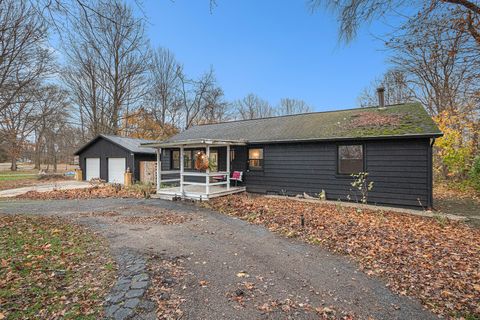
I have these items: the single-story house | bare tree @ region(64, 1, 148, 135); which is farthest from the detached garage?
the single-story house

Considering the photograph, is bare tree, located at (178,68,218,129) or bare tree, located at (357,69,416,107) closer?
bare tree, located at (357,69,416,107)

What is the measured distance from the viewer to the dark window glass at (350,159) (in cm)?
986

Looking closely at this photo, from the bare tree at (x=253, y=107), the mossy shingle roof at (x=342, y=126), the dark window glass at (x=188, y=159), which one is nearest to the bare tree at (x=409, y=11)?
the mossy shingle roof at (x=342, y=126)

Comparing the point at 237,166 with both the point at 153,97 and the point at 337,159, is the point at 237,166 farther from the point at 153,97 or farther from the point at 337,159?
the point at 153,97

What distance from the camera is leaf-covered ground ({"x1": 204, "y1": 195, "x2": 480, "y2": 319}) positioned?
3283 millimetres

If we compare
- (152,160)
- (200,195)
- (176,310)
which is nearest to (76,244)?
(176,310)

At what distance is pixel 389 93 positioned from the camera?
20.5 meters

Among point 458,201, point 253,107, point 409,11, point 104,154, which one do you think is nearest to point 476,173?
point 458,201

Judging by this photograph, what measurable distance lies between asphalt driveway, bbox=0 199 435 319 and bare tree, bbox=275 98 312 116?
109 ft

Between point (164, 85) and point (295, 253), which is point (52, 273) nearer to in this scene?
point (295, 253)

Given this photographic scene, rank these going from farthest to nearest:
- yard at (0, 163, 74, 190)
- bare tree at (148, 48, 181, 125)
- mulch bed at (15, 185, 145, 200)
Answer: bare tree at (148, 48, 181, 125)
yard at (0, 163, 74, 190)
mulch bed at (15, 185, 145, 200)

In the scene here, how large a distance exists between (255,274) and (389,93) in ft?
72.4

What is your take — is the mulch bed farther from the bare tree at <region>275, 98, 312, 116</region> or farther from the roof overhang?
the bare tree at <region>275, 98, 312, 116</region>

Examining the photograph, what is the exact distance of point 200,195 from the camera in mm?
10250
